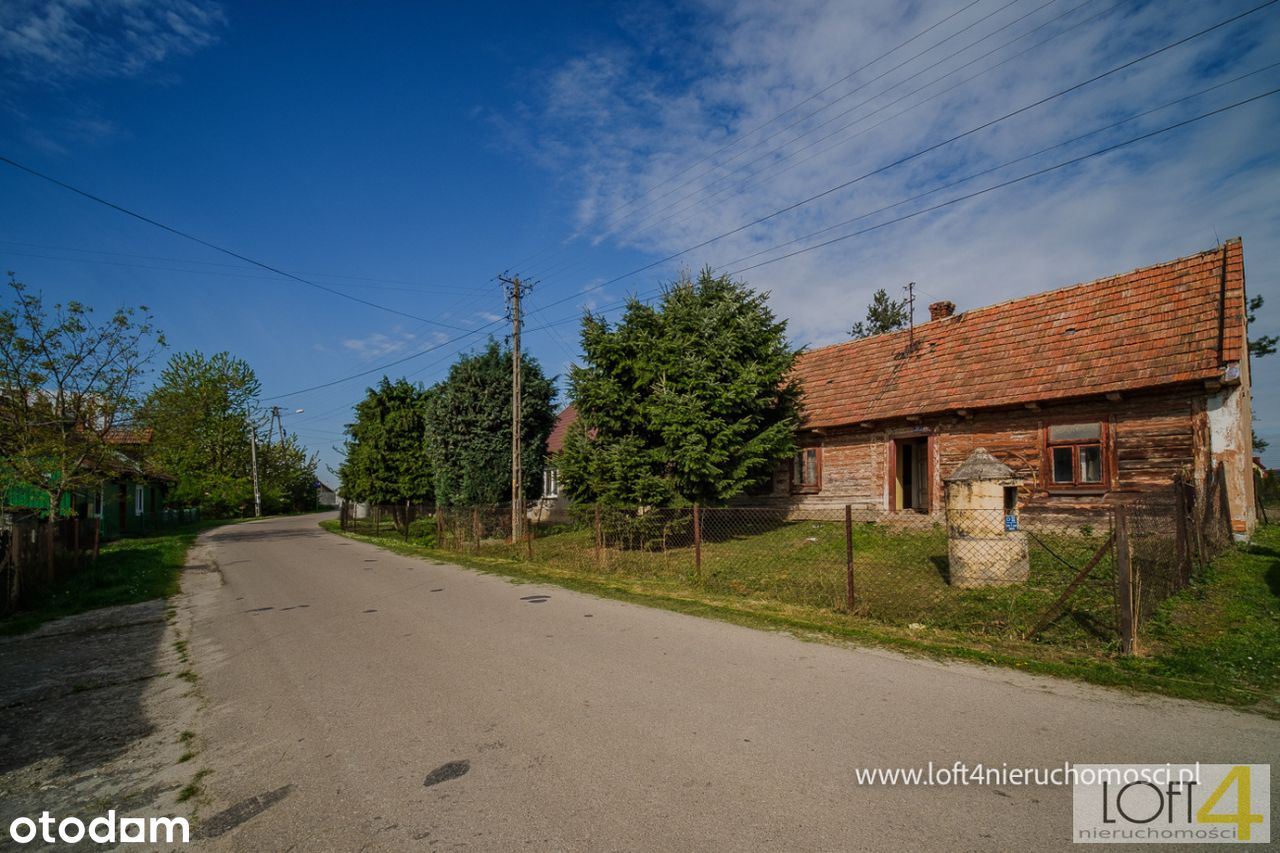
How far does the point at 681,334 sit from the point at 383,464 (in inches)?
675

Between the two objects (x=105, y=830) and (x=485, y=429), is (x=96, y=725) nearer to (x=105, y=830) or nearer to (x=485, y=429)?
(x=105, y=830)

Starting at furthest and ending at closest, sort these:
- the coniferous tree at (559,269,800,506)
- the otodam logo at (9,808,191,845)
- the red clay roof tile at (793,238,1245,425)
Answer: the coniferous tree at (559,269,800,506), the red clay roof tile at (793,238,1245,425), the otodam logo at (9,808,191,845)

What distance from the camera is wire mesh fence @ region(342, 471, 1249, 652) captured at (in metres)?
7.49

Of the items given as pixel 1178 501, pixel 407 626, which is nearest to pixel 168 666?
pixel 407 626

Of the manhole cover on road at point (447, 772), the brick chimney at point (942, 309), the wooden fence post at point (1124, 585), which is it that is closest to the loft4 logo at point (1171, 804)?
the wooden fence post at point (1124, 585)

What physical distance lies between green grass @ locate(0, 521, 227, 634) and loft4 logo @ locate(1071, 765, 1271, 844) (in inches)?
517

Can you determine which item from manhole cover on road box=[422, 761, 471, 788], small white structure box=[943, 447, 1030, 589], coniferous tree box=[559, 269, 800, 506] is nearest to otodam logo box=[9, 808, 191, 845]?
manhole cover on road box=[422, 761, 471, 788]

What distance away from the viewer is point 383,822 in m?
3.49

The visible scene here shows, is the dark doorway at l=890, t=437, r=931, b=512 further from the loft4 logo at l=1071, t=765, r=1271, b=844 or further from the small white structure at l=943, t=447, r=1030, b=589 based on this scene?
the loft4 logo at l=1071, t=765, r=1271, b=844

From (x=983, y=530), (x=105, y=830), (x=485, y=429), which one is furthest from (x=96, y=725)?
(x=485, y=429)

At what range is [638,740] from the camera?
449 centimetres

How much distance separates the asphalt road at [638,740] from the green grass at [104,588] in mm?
5260

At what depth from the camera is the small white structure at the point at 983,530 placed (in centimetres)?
999

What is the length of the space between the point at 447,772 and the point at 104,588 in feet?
43.7
